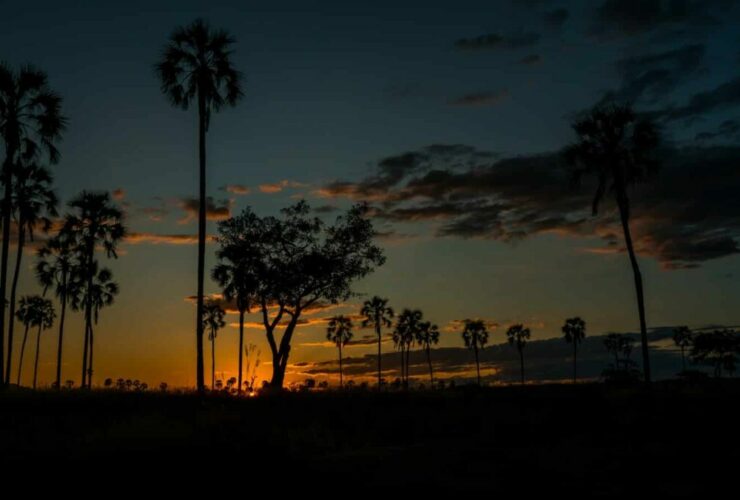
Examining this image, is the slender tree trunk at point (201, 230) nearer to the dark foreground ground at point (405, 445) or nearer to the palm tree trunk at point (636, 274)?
the dark foreground ground at point (405, 445)

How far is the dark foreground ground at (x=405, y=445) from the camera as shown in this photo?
11500 millimetres

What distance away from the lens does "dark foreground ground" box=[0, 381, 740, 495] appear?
11500 millimetres

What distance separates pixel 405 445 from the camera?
55.9 ft

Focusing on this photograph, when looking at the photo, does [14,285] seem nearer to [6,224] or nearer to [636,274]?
[6,224]

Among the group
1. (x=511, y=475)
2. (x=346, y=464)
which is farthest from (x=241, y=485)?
(x=511, y=475)

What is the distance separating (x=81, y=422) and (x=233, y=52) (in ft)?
58.9

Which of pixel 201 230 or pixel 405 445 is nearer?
pixel 405 445

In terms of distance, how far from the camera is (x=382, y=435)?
19594 millimetres

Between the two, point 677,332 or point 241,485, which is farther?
point 677,332

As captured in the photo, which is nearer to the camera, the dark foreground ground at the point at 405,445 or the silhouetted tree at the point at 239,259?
the dark foreground ground at the point at 405,445

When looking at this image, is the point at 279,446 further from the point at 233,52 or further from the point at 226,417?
the point at 233,52

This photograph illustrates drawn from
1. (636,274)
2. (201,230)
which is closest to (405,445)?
(201,230)

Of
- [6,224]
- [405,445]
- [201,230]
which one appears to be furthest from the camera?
[6,224]

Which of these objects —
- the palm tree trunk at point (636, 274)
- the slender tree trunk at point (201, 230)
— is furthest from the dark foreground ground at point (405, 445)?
the palm tree trunk at point (636, 274)
